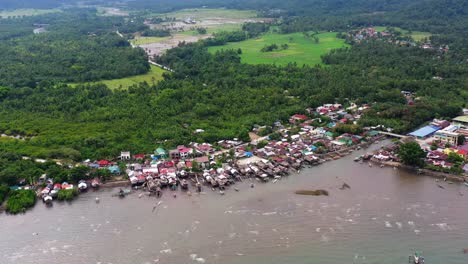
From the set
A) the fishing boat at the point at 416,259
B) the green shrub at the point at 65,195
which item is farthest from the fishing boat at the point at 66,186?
the fishing boat at the point at 416,259

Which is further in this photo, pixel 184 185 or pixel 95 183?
pixel 95 183

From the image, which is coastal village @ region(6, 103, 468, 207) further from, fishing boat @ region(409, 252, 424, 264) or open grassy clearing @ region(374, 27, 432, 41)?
open grassy clearing @ region(374, 27, 432, 41)

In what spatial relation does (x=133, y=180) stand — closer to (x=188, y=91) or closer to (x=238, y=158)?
(x=238, y=158)

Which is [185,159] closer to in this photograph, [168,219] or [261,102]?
[168,219]

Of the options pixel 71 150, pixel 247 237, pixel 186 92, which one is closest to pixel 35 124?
pixel 71 150

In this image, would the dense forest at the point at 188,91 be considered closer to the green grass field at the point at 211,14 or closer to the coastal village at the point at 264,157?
the coastal village at the point at 264,157

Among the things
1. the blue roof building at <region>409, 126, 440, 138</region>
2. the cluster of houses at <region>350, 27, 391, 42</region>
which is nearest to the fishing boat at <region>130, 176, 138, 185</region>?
the blue roof building at <region>409, 126, 440, 138</region>

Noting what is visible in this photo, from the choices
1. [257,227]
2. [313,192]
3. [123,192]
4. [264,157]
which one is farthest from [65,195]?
[313,192]
